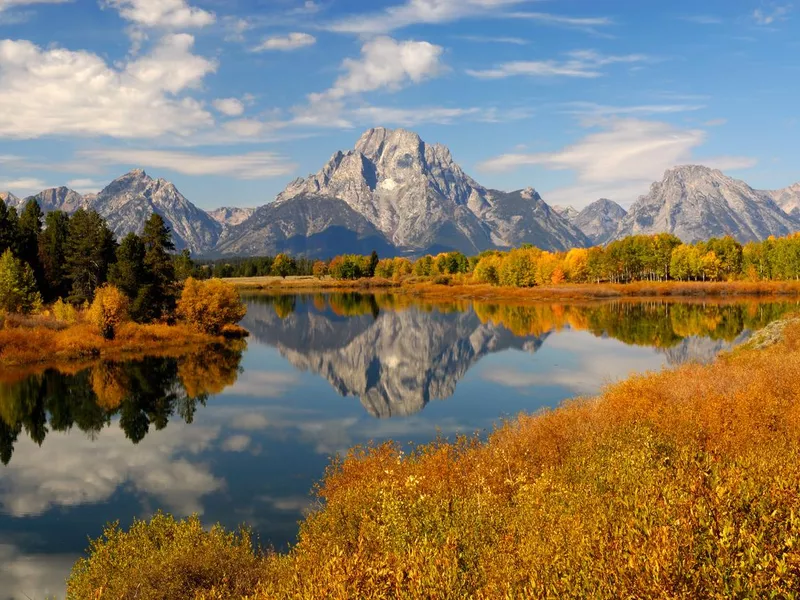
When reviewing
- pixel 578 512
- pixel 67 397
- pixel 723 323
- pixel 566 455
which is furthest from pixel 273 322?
pixel 578 512

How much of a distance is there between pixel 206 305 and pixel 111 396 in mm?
35970

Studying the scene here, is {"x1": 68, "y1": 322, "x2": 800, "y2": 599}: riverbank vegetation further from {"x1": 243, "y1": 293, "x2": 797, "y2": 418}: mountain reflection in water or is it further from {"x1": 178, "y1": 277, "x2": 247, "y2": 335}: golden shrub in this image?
{"x1": 178, "y1": 277, "x2": 247, "y2": 335}: golden shrub

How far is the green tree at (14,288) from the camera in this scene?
78.6 metres

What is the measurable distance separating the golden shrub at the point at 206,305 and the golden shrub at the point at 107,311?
9657 mm

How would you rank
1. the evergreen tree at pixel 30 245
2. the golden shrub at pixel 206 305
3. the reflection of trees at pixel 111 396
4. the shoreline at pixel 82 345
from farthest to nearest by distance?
1. the evergreen tree at pixel 30 245
2. the golden shrub at pixel 206 305
3. the shoreline at pixel 82 345
4. the reflection of trees at pixel 111 396

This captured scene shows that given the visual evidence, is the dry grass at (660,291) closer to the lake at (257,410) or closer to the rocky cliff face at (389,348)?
the rocky cliff face at (389,348)

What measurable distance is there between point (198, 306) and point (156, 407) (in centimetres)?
3872

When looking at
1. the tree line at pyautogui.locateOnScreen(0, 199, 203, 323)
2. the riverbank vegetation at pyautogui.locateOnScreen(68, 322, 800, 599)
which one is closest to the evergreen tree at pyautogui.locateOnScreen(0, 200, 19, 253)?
the tree line at pyautogui.locateOnScreen(0, 199, 203, 323)

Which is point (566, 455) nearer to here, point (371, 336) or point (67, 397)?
point (67, 397)

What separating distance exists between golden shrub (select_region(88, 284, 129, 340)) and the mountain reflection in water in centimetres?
2324

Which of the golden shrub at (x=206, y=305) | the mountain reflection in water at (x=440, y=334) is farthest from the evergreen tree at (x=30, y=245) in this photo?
the mountain reflection in water at (x=440, y=334)

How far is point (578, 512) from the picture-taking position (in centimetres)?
1462

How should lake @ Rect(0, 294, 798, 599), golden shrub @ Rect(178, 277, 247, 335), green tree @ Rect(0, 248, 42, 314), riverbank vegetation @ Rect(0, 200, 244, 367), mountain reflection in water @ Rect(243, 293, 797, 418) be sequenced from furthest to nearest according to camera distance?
golden shrub @ Rect(178, 277, 247, 335)
green tree @ Rect(0, 248, 42, 314)
riverbank vegetation @ Rect(0, 200, 244, 367)
mountain reflection in water @ Rect(243, 293, 797, 418)
lake @ Rect(0, 294, 798, 599)

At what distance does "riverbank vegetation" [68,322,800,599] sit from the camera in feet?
33.9
